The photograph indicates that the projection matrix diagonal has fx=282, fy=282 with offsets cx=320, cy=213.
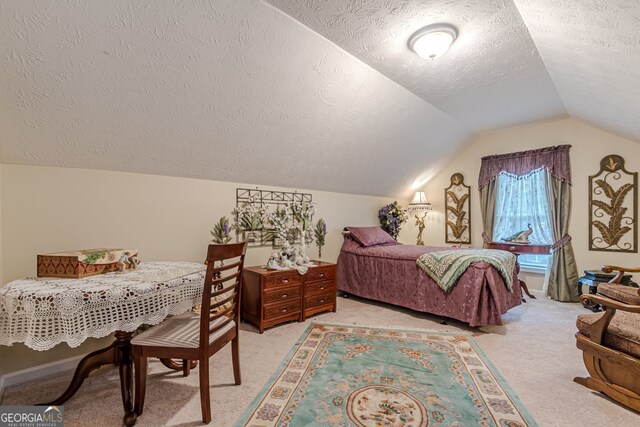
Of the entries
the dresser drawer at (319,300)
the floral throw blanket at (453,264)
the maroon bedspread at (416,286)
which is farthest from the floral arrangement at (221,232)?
the floral throw blanket at (453,264)

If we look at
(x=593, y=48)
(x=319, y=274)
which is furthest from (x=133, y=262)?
(x=593, y=48)

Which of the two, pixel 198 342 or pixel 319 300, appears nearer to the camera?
pixel 198 342

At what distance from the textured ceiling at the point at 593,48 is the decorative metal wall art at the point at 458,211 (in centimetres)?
218

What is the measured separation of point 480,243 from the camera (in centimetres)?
484

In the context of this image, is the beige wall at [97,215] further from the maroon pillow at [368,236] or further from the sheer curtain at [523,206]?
the sheer curtain at [523,206]

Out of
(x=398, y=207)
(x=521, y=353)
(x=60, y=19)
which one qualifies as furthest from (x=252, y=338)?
(x=398, y=207)

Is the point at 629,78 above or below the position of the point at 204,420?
above

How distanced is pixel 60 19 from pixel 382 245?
382 cm

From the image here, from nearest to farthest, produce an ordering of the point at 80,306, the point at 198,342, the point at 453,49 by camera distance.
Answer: the point at 80,306 < the point at 198,342 < the point at 453,49

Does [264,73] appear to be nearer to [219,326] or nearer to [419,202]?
[219,326]

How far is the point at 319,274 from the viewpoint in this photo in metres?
3.26

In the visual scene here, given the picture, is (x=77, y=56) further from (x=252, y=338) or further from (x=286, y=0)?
(x=252, y=338)

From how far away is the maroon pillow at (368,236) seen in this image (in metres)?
4.00

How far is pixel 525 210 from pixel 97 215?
5.44 metres
